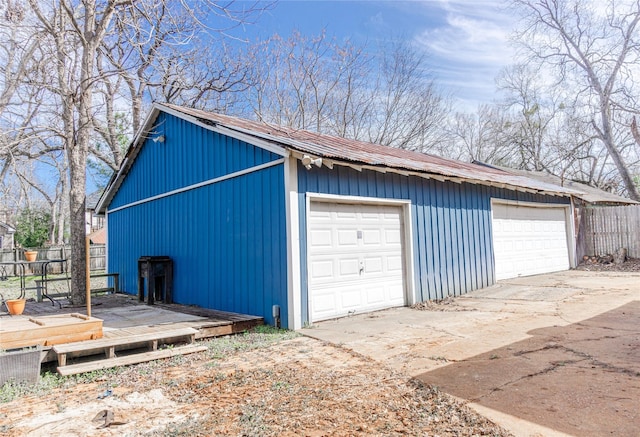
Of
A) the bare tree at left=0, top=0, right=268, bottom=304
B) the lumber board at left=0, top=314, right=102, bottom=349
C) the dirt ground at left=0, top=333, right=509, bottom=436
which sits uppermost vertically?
the bare tree at left=0, top=0, right=268, bottom=304

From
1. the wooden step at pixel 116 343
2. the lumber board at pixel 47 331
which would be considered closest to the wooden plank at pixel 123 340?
the wooden step at pixel 116 343

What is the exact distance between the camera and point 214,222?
7445 mm

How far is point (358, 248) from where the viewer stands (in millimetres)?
6805

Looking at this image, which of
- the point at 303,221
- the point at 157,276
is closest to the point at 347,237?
the point at 303,221

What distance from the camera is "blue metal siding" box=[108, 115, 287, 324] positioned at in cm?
615

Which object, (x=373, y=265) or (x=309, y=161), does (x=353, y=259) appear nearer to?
(x=373, y=265)

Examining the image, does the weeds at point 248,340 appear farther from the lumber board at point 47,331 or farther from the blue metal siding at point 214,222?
the lumber board at point 47,331

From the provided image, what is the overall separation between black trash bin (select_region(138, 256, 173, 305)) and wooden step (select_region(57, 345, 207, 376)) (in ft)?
11.9

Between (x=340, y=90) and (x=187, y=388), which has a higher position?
(x=340, y=90)

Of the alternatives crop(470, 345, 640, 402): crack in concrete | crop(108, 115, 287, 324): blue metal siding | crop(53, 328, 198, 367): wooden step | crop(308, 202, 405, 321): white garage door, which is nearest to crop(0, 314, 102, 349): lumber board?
crop(53, 328, 198, 367): wooden step

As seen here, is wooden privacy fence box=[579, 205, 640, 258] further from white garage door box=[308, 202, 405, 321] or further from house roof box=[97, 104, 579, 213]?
white garage door box=[308, 202, 405, 321]

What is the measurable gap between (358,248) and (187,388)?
12.3ft

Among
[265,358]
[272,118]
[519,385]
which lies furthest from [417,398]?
[272,118]

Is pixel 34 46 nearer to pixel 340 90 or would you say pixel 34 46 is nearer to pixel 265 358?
pixel 265 358
